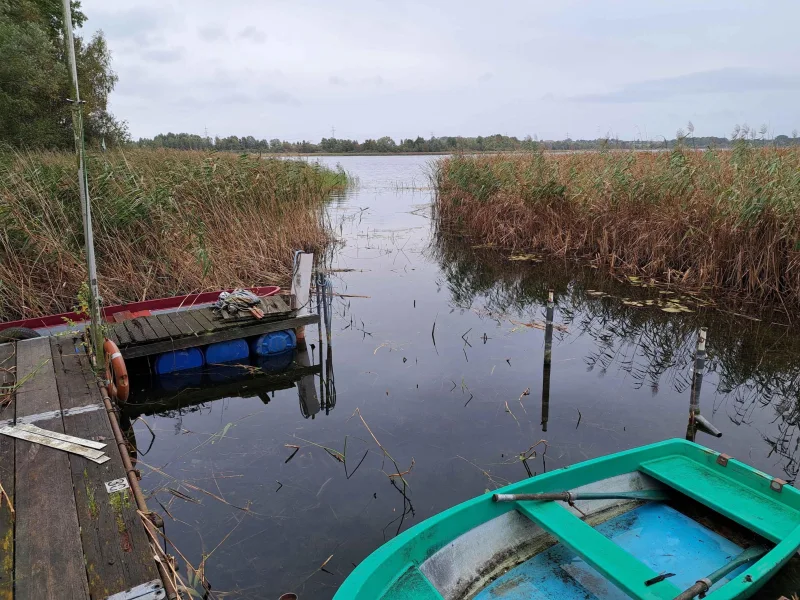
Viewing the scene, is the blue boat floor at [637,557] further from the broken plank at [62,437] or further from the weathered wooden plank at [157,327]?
the weathered wooden plank at [157,327]

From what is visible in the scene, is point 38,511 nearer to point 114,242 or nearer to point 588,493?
point 588,493

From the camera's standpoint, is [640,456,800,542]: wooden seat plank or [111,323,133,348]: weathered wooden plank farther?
[111,323,133,348]: weathered wooden plank

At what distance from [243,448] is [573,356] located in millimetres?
4631

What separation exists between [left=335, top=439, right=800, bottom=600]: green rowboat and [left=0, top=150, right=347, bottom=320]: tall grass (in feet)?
19.6

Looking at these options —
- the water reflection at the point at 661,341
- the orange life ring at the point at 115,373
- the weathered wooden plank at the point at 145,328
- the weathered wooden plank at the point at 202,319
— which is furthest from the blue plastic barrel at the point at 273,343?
the water reflection at the point at 661,341

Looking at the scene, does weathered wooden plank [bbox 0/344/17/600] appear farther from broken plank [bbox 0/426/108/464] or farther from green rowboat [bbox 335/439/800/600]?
green rowboat [bbox 335/439/800/600]

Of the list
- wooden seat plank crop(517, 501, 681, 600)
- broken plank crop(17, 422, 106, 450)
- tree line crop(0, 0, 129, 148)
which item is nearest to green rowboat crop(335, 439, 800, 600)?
wooden seat plank crop(517, 501, 681, 600)

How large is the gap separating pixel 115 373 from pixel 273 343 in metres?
2.44

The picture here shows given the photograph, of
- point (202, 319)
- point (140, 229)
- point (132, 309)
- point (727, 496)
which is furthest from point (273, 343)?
point (727, 496)

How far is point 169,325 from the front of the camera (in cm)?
712

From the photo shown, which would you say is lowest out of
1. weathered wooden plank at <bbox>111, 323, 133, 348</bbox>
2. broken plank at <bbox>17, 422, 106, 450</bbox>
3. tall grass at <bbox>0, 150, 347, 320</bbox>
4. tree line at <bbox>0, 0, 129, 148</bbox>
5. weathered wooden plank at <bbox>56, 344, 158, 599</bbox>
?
weathered wooden plank at <bbox>56, 344, 158, 599</bbox>

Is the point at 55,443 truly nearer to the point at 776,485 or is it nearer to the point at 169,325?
the point at 169,325

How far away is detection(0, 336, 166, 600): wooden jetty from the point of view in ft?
9.07

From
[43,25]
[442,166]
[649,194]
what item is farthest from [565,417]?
[43,25]
